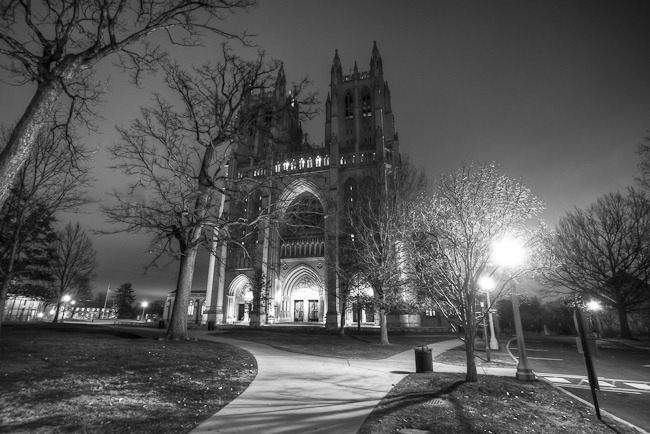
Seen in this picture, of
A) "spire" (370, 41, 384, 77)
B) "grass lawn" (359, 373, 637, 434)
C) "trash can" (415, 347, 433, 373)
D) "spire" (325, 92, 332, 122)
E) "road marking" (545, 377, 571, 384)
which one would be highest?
"spire" (370, 41, 384, 77)

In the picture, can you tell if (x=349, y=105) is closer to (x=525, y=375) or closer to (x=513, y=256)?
(x=513, y=256)

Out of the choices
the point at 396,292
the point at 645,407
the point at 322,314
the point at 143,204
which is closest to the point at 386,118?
the point at 322,314

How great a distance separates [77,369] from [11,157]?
14.0 feet

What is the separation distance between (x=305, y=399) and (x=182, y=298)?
28.8ft

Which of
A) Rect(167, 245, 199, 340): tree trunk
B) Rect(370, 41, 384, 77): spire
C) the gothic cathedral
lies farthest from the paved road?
Rect(370, 41, 384, 77): spire

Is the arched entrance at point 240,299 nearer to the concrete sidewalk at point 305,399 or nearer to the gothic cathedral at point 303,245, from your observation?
the gothic cathedral at point 303,245

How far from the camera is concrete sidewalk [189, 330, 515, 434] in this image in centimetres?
423

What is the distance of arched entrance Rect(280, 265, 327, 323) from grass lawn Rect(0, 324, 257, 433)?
119ft

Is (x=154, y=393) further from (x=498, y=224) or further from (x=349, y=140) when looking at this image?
(x=349, y=140)

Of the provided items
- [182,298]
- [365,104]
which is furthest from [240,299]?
[365,104]

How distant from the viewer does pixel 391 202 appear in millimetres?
21750

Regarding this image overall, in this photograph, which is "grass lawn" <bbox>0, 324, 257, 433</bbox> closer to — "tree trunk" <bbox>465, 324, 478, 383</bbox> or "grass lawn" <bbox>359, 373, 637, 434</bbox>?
"grass lawn" <bbox>359, 373, 637, 434</bbox>

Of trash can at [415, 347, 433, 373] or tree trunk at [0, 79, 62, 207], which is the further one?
trash can at [415, 347, 433, 373]

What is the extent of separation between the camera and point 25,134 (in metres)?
6.11
